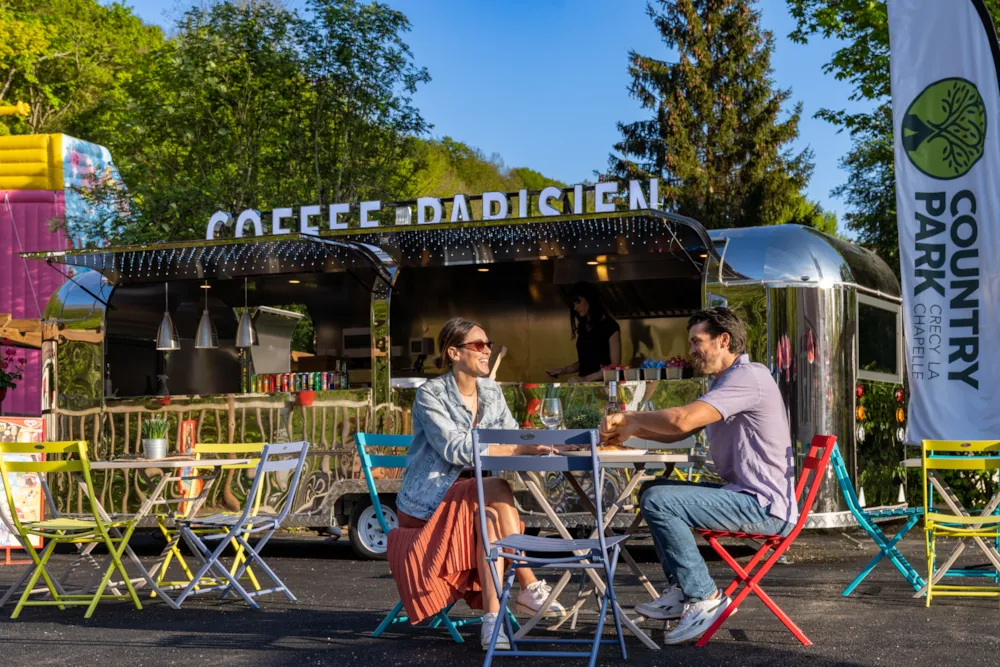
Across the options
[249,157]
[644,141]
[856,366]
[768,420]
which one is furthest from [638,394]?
[644,141]

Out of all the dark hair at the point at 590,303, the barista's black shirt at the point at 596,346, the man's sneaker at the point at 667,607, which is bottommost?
the man's sneaker at the point at 667,607

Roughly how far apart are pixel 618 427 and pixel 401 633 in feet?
4.38

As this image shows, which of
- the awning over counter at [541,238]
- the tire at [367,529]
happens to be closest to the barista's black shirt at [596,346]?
the awning over counter at [541,238]

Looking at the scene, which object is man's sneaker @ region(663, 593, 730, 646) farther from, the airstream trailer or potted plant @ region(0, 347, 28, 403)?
potted plant @ region(0, 347, 28, 403)

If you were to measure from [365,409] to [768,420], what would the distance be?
4789mm

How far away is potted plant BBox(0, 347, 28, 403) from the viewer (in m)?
15.5

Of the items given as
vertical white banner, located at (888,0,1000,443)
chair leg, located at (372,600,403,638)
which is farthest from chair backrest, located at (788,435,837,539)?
vertical white banner, located at (888,0,1000,443)

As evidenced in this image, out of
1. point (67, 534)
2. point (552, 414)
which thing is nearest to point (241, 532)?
point (67, 534)

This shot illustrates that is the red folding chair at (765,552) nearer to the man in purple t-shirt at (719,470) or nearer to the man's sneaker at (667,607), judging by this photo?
the man in purple t-shirt at (719,470)

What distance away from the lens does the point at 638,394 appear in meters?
9.04

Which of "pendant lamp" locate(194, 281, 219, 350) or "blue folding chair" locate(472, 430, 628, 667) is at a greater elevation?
"pendant lamp" locate(194, 281, 219, 350)

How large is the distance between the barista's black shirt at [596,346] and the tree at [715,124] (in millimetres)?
19235

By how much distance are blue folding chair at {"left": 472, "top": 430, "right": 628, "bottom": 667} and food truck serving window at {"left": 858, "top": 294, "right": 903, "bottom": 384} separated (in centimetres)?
471

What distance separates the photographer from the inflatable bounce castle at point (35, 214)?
18.3 meters
